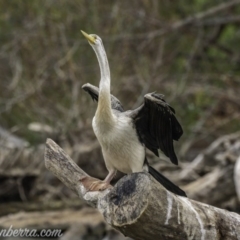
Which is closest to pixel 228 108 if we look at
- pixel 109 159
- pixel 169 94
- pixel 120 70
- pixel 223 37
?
pixel 223 37

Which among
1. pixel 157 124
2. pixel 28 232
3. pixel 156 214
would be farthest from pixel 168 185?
pixel 28 232

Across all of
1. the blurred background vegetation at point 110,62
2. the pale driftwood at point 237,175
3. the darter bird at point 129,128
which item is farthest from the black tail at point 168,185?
the blurred background vegetation at point 110,62

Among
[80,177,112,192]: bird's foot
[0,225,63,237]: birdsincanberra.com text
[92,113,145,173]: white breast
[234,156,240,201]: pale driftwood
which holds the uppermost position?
[92,113,145,173]: white breast

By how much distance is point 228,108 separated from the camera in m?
8.87

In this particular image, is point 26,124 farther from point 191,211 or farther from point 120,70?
point 191,211

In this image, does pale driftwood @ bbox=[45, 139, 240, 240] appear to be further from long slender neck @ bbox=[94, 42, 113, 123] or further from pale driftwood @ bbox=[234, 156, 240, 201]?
pale driftwood @ bbox=[234, 156, 240, 201]

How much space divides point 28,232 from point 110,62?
2.92m

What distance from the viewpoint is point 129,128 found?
2.53 m

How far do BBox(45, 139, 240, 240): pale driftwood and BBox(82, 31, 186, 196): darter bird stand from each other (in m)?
0.32

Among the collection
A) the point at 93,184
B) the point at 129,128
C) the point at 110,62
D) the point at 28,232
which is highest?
the point at 129,128

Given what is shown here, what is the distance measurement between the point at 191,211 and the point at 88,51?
588 cm

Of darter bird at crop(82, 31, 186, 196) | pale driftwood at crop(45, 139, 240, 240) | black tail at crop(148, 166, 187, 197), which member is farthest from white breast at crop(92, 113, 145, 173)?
pale driftwood at crop(45, 139, 240, 240)

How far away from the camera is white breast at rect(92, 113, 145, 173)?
2.50m

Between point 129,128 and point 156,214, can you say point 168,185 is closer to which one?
point 129,128
